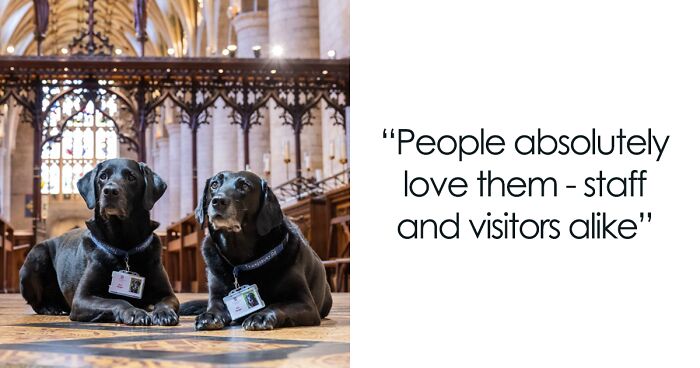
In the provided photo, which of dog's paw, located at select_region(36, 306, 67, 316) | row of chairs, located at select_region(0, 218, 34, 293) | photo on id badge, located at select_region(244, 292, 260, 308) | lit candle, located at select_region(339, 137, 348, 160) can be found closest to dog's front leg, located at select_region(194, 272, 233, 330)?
photo on id badge, located at select_region(244, 292, 260, 308)

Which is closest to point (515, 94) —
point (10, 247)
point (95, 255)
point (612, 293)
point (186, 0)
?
point (612, 293)

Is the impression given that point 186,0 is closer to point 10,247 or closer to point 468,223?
point 10,247

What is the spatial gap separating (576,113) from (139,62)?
44.1ft

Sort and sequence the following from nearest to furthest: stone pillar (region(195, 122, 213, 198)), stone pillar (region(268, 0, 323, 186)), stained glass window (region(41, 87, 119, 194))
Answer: stone pillar (region(268, 0, 323, 186))
stone pillar (region(195, 122, 213, 198))
stained glass window (region(41, 87, 119, 194))

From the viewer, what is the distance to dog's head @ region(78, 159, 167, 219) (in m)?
4.38

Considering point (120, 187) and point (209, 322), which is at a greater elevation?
point (120, 187)

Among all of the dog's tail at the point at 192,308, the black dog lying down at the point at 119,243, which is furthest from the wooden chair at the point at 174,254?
the black dog lying down at the point at 119,243

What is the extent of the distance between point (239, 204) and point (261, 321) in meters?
0.48

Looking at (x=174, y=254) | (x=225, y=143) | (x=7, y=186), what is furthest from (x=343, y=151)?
(x=7, y=186)

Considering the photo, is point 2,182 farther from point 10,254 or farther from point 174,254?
point 174,254

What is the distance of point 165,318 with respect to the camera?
157 inches

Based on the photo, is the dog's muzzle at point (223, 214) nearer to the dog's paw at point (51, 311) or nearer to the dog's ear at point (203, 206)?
the dog's ear at point (203, 206)

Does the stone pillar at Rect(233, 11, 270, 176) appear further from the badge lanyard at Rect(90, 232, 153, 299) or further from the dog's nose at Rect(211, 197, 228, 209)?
the dog's nose at Rect(211, 197, 228, 209)

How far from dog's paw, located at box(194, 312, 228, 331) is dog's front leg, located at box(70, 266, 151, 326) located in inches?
14.4
